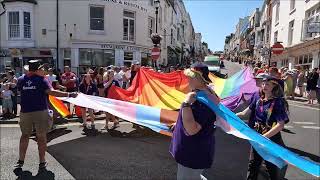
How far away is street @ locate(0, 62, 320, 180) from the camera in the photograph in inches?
241

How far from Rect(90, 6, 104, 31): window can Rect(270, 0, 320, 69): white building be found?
14678mm

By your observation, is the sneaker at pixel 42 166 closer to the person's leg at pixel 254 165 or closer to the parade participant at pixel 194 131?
the parade participant at pixel 194 131

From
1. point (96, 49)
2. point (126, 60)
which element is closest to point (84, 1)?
point (96, 49)

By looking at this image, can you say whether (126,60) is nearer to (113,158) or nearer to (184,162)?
(113,158)

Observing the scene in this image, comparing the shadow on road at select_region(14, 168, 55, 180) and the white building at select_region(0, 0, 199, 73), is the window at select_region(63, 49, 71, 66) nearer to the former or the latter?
the white building at select_region(0, 0, 199, 73)

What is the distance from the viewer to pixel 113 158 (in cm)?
702

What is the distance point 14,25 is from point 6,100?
15.9 metres

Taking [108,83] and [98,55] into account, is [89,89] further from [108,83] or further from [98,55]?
[98,55]

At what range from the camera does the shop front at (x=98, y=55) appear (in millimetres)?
25703

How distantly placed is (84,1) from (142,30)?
5.67 metres

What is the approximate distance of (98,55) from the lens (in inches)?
1047

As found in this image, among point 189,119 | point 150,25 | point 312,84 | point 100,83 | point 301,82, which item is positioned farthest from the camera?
point 150,25

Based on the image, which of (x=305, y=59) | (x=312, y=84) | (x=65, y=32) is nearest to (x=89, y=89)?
(x=312, y=84)

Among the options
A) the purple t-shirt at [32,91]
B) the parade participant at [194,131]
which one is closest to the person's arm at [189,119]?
the parade participant at [194,131]
